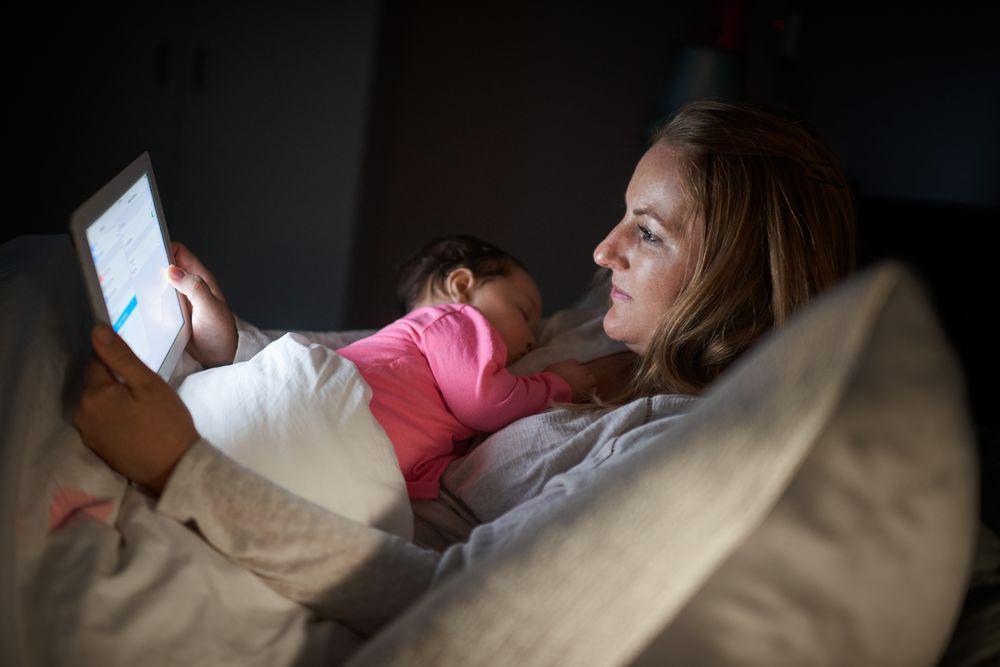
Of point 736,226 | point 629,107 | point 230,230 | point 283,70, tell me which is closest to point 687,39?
point 629,107

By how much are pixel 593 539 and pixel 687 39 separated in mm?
3238

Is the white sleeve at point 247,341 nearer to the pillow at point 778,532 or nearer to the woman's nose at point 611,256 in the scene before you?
the woman's nose at point 611,256

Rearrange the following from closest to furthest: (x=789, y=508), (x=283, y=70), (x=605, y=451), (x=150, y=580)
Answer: (x=789, y=508), (x=150, y=580), (x=605, y=451), (x=283, y=70)

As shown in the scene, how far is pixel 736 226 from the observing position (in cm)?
126

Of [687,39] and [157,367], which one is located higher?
[687,39]

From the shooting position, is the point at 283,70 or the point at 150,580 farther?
the point at 283,70

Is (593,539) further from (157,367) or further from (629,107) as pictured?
(629,107)

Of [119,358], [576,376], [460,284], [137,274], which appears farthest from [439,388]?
[119,358]

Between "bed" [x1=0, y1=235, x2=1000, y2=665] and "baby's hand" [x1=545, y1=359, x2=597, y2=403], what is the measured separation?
0.71 meters

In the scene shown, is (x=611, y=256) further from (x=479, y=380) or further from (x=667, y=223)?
(x=479, y=380)

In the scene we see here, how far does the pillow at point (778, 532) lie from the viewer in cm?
65

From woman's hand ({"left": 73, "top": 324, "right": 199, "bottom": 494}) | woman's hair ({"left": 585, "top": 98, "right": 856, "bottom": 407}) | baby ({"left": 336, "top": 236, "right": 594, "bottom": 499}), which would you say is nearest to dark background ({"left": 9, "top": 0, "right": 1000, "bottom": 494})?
woman's hair ({"left": 585, "top": 98, "right": 856, "bottom": 407})

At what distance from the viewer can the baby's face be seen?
1633 mm

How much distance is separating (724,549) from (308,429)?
515 millimetres
